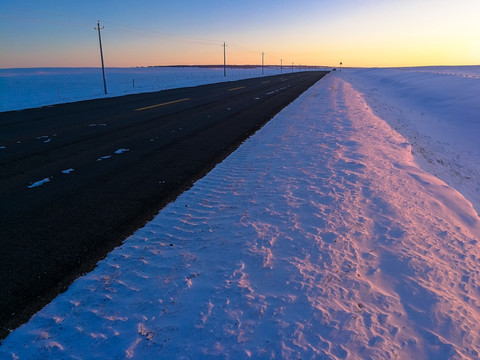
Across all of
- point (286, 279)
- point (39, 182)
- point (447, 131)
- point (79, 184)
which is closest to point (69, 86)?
point (39, 182)

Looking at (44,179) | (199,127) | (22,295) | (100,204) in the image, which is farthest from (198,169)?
(199,127)

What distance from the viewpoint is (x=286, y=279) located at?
313 centimetres

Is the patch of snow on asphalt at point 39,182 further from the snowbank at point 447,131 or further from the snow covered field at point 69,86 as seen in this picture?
the snow covered field at point 69,86

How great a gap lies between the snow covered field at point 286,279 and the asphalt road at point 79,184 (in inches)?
13.7

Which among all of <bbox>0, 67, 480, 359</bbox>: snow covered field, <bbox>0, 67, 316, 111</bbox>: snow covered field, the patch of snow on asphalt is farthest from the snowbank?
<bbox>0, 67, 316, 111</bbox>: snow covered field

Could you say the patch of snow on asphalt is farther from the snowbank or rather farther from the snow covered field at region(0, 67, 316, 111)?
the snow covered field at region(0, 67, 316, 111)

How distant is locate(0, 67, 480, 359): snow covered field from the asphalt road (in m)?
0.35

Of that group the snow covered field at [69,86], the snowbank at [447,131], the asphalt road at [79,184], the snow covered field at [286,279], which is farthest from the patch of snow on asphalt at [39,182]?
the snow covered field at [69,86]

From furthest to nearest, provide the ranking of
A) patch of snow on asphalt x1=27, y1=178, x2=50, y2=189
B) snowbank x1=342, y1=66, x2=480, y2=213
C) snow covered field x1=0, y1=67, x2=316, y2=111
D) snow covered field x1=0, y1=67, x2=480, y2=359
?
snow covered field x1=0, y1=67, x2=316, y2=111
snowbank x1=342, y1=66, x2=480, y2=213
patch of snow on asphalt x1=27, y1=178, x2=50, y2=189
snow covered field x1=0, y1=67, x2=480, y2=359

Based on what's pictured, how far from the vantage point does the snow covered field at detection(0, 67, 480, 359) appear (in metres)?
2.43

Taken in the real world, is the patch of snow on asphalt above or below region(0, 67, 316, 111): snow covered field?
below

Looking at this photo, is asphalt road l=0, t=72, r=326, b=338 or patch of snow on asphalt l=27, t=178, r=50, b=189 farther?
patch of snow on asphalt l=27, t=178, r=50, b=189

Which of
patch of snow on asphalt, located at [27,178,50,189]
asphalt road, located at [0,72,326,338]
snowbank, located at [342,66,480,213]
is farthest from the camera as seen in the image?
snowbank, located at [342,66,480,213]

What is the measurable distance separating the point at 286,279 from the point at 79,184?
430 cm
